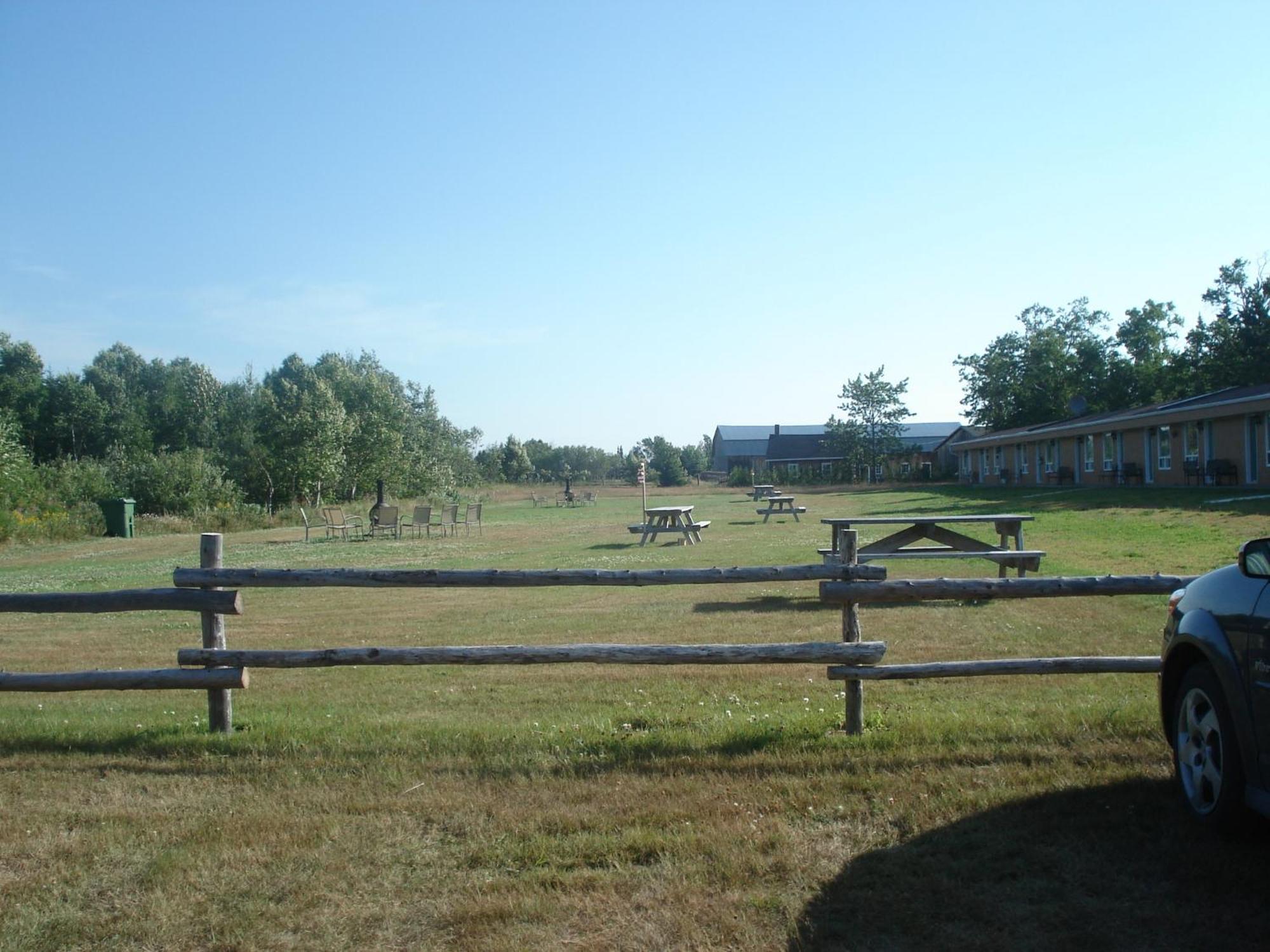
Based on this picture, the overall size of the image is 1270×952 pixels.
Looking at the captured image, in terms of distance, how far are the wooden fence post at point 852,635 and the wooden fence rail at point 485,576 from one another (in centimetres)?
18

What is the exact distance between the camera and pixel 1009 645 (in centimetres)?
918

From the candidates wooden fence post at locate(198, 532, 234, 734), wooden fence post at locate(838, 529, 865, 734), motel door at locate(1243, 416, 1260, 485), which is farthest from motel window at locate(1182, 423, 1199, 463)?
wooden fence post at locate(198, 532, 234, 734)

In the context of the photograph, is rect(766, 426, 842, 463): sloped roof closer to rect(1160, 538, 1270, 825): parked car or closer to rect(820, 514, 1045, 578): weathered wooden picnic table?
rect(820, 514, 1045, 578): weathered wooden picnic table

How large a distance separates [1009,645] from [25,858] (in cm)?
782

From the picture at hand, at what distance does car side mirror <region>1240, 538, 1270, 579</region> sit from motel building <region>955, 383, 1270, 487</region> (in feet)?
93.0

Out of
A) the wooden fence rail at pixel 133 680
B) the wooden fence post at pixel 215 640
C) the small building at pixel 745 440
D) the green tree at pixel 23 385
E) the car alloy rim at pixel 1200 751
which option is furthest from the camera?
the small building at pixel 745 440

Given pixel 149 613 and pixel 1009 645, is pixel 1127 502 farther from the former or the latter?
pixel 149 613

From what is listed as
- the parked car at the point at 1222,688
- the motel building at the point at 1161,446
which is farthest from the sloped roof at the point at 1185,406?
the parked car at the point at 1222,688

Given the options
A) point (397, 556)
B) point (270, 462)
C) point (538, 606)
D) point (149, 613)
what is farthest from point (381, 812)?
point (270, 462)

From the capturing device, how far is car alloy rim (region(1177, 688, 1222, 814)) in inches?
164

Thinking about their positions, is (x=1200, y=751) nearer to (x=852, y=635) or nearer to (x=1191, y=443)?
(x=852, y=635)

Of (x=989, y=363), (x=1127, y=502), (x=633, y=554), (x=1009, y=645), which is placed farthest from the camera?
(x=989, y=363)

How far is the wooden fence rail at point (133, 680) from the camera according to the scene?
20.4ft

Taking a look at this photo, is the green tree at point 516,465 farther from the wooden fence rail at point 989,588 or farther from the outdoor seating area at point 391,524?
the wooden fence rail at point 989,588
